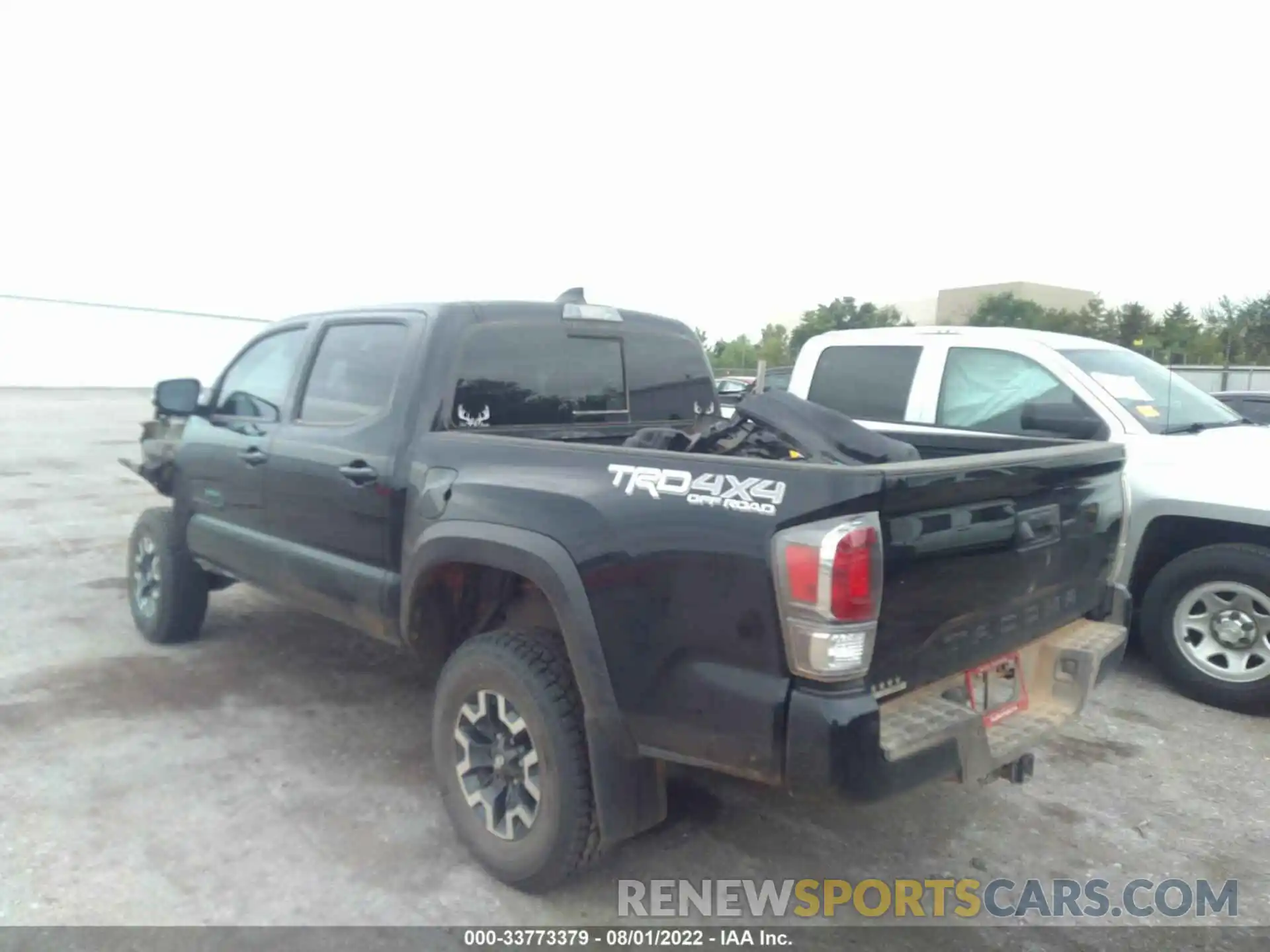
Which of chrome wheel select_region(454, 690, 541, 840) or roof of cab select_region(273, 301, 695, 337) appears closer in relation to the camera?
chrome wheel select_region(454, 690, 541, 840)

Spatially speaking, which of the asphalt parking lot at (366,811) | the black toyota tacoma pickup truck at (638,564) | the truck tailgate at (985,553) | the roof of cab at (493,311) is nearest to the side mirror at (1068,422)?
the black toyota tacoma pickup truck at (638,564)

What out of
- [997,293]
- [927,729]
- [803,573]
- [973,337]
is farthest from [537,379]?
[997,293]

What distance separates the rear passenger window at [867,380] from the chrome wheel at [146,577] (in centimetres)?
420

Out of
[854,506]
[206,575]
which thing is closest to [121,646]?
[206,575]

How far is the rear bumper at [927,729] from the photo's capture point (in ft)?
7.82

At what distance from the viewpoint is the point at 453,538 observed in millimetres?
3277

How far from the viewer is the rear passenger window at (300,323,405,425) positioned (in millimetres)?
3912

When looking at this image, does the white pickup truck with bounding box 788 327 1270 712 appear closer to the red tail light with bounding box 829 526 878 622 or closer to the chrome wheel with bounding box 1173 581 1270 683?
the chrome wheel with bounding box 1173 581 1270 683

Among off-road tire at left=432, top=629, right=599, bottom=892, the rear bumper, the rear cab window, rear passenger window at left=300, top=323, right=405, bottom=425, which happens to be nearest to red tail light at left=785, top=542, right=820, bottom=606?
the rear bumper

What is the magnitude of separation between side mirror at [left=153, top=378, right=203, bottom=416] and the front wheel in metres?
5.23

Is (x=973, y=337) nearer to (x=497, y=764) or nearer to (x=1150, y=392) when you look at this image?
(x=1150, y=392)

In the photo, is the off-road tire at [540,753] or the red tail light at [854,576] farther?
the off-road tire at [540,753]

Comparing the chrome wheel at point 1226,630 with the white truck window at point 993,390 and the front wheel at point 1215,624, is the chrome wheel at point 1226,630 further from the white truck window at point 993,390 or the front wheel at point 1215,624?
the white truck window at point 993,390

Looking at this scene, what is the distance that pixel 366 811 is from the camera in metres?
3.70
